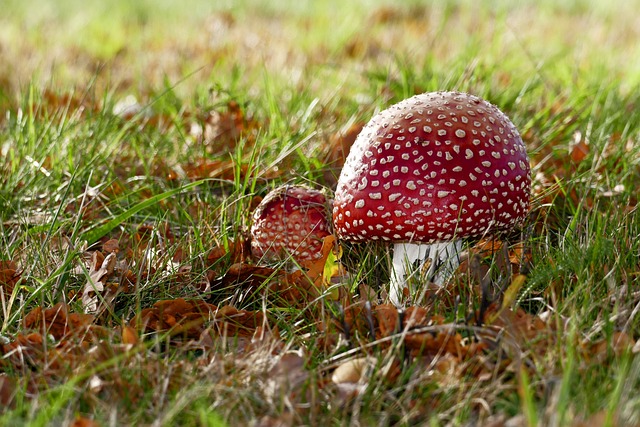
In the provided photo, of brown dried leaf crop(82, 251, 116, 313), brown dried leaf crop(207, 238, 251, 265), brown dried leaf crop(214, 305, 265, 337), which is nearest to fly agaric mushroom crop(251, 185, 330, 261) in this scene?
brown dried leaf crop(207, 238, 251, 265)

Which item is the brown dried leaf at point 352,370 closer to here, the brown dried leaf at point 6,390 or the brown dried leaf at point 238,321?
the brown dried leaf at point 238,321

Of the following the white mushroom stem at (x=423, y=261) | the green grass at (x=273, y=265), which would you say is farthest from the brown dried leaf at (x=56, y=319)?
the white mushroom stem at (x=423, y=261)

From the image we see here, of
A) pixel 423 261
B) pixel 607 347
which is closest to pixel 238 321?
pixel 423 261

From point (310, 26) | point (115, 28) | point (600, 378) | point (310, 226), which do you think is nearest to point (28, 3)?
point (115, 28)

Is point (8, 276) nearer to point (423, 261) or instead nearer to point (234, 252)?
point (234, 252)

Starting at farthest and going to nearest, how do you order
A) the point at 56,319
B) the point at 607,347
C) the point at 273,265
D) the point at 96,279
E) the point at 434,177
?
the point at 273,265, the point at 96,279, the point at 434,177, the point at 56,319, the point at 607,347

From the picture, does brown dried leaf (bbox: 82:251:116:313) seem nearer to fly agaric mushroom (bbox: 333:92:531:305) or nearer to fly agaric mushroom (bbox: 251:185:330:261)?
fly agaric mushroom (bbox: 251:185:330:261)

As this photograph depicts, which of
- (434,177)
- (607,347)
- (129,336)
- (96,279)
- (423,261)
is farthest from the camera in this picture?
(423,261)

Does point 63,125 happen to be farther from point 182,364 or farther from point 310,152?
point 182,364
